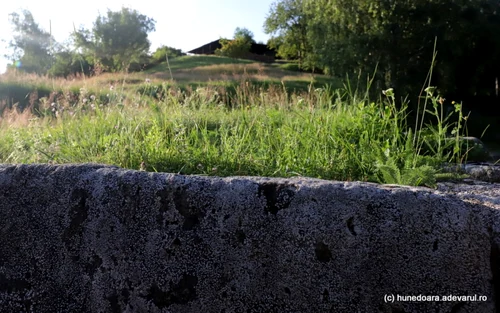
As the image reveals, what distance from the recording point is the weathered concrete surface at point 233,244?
153 centimetres

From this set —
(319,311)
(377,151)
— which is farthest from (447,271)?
(377,151)

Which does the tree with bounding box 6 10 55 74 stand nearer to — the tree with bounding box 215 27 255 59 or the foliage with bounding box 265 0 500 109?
the tree with bounding box 215 27 255 59

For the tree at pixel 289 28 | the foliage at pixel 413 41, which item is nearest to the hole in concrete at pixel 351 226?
the foliage at pixel 413 41

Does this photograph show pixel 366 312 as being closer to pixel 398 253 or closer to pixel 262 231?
pixel 398 253

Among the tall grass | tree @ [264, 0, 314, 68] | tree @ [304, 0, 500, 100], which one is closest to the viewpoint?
the tall grass

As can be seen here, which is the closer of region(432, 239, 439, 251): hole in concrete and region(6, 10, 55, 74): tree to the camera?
region(432, 239, 439, 251): hole in concrete

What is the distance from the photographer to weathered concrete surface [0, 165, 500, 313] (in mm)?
1533

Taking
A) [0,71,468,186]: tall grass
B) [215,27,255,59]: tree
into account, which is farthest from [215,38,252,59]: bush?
[0,71,468,186]: tall grass

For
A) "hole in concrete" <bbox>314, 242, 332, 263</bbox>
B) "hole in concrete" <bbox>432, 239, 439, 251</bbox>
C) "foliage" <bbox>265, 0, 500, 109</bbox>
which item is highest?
"foliage" <bbox>265, 0, 500, 109</bbox>

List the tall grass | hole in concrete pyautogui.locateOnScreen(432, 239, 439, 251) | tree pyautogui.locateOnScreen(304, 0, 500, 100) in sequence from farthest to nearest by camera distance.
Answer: tree pyautogui.locateOnScreen(304, 0, 500, 100), the tall grass, hole in concrete pyautogui.locateOnScreen(432, 239, 439, 251)

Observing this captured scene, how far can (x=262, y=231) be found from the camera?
5.37 ft

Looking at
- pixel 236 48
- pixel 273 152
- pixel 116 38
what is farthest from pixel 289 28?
pixel 273 152

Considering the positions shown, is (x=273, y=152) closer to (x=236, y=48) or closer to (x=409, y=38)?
(x=409, y=38)

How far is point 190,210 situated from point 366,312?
726 mm
